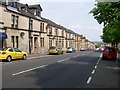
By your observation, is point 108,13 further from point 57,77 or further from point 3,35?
point 3,35

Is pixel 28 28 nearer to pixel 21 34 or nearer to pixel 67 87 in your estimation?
pixel 21 34

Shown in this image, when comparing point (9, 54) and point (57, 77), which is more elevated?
point (9, 54)

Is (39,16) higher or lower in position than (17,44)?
higher

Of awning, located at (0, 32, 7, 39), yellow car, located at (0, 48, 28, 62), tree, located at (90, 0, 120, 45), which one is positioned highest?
tree, located at (90, 0, 120, 45)

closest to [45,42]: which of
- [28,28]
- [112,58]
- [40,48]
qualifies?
[40,48]

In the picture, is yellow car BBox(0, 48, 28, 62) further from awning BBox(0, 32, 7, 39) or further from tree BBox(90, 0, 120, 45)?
tree BBox(90, 0, 120, 45)

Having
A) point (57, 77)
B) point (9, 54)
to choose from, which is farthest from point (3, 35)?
point (57, 77)

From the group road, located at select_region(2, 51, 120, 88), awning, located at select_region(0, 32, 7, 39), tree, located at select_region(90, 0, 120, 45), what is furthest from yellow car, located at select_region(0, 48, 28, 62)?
tree, located at select_region(90, 0, 120, 45)

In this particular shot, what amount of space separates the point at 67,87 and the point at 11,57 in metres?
18.1

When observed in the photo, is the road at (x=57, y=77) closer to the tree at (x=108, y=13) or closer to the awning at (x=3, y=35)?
the tree at (x=108, y=13)

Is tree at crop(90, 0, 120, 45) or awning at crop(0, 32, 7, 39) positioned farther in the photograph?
awning at crop(0, 32, 7, 39)

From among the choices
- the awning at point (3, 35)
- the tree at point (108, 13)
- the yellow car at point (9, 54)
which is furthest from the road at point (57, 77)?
the awning at point (3, 35)

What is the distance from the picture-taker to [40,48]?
200 feet

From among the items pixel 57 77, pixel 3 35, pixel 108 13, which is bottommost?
pixel 57 77
